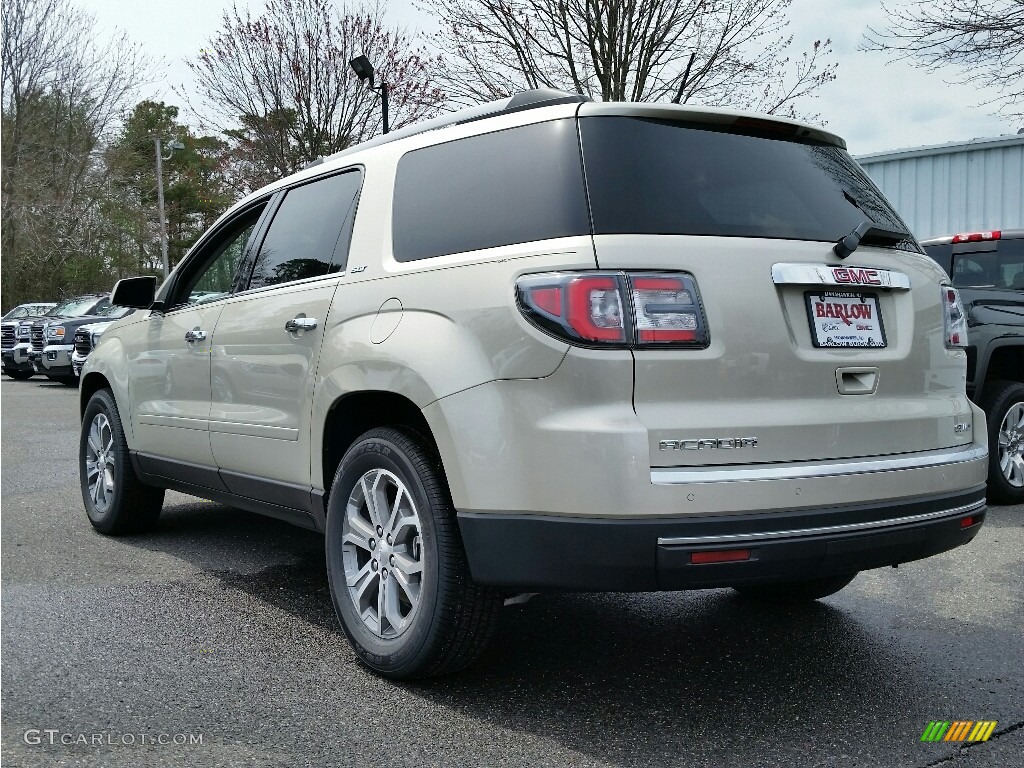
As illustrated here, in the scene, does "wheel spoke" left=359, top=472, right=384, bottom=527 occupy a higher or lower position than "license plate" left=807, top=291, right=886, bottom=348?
lower

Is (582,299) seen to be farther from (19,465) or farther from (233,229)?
(19,465)

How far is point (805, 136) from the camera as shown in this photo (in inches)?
145

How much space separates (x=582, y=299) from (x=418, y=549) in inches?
42.8

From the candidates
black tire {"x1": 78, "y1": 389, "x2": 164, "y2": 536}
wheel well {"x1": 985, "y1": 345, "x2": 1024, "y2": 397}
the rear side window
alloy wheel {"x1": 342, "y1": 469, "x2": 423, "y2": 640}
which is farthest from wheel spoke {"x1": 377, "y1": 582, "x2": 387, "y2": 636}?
the rear side window

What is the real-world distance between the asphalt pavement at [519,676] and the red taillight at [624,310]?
3.91 feet

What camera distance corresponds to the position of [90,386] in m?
6.37

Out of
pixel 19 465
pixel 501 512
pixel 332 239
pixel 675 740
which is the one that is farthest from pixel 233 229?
pixel 19 465

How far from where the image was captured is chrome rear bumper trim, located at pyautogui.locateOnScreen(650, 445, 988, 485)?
289cm

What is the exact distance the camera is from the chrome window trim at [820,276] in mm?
3162

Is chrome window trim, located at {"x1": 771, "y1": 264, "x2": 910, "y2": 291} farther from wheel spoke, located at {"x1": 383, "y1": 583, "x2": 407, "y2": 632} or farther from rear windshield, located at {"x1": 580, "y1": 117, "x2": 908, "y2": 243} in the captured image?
wheel spoke, located at {"x1": 383, "y1": 583, "x2": 407, "y2": 632}

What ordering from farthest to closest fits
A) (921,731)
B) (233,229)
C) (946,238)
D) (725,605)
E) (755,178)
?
1. (946,238)
2. (233,229)
3. (725,605)
4. (755,178)
5. (921,731)

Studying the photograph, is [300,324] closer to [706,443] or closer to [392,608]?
[392,608]

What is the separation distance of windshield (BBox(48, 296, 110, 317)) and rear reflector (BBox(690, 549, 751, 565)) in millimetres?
21132

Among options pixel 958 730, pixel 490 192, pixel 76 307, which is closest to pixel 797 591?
pixel 958 730
